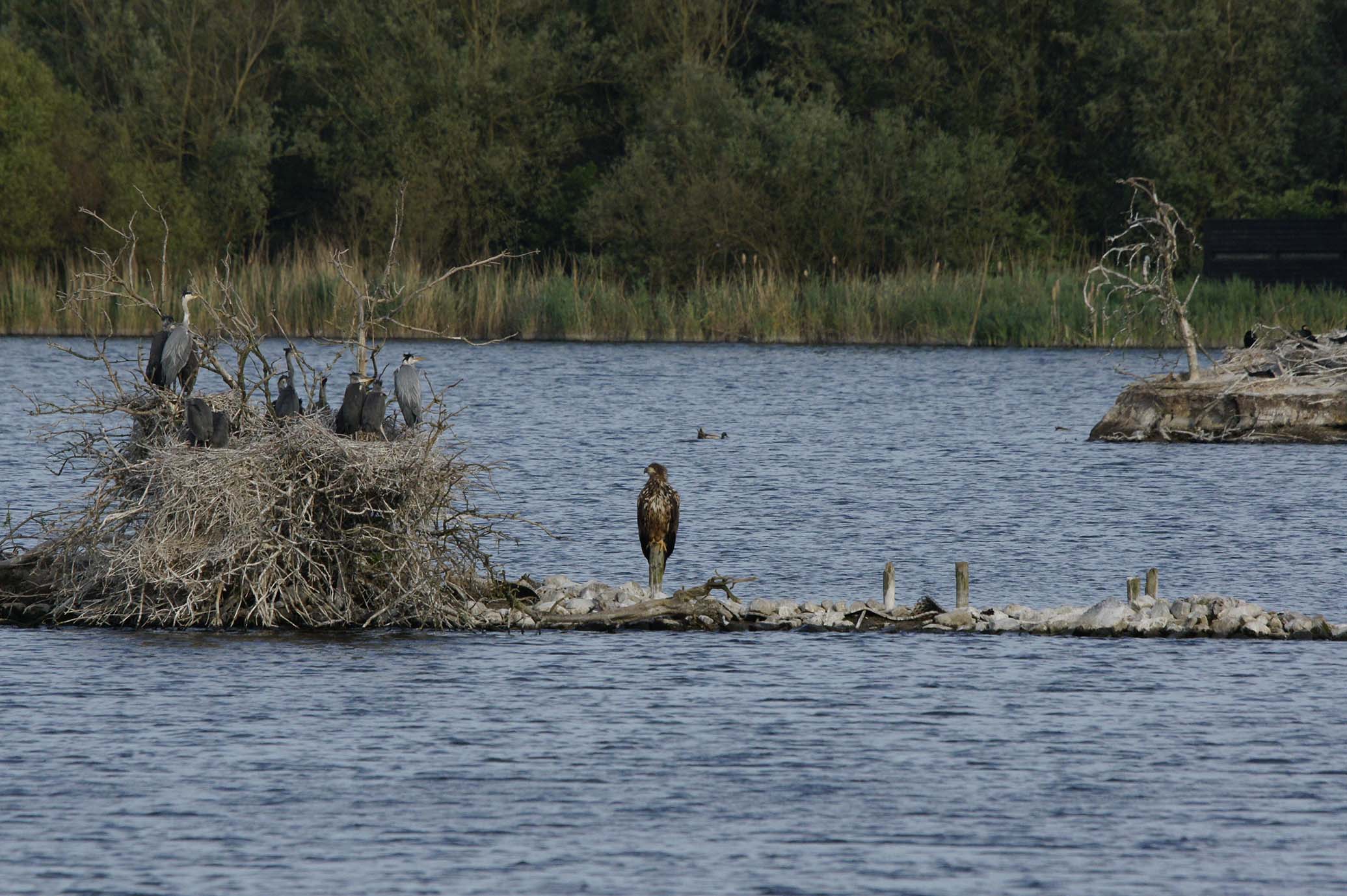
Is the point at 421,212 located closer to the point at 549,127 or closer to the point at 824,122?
the point at 549,127

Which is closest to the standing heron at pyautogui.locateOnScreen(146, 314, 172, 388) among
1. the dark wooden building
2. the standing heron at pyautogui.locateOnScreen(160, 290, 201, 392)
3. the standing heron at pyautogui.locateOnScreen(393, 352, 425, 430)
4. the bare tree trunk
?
the standing heron at pyautogui.locateOnScreen(160, 290, 201, 392)

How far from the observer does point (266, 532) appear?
13.8 meters

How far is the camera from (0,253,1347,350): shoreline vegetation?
134ft

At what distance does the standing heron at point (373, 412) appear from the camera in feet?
46.9

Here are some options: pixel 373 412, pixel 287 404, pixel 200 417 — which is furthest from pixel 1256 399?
pixel 200 417

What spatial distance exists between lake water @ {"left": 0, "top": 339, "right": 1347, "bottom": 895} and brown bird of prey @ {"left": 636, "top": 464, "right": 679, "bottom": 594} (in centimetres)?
84

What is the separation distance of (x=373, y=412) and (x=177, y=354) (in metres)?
1.41

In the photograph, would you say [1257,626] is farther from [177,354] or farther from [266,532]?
[177,354]

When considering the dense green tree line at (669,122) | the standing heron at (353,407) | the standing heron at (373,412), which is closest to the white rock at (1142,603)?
the standing heron at (373,412)

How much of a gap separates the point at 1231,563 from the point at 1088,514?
10.2 feet

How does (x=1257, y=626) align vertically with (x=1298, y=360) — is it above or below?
below

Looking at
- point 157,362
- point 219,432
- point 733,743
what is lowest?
point 733,743

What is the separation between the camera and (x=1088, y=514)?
21.2 m

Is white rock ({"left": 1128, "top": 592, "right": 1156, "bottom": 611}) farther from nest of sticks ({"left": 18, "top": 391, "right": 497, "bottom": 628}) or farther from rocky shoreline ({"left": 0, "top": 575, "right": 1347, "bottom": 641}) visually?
nest of sticks ({"left": 18, "top": 391, "right": 497, "bottom": 628})
